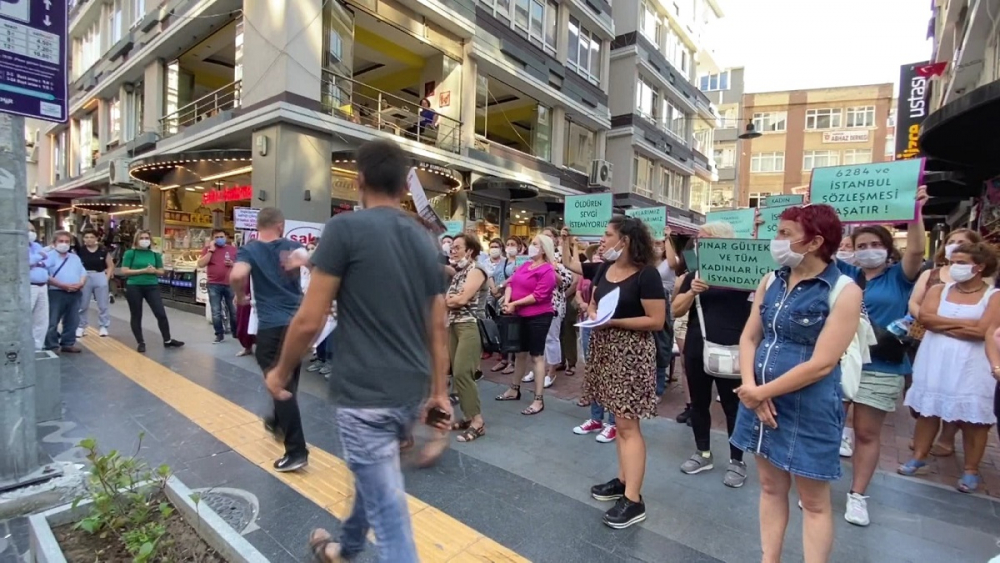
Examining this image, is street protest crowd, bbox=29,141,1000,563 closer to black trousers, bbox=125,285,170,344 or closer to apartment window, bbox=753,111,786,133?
black trousers, bbox=125,285,170,344

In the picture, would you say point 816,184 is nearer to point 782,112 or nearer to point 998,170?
point 998,170

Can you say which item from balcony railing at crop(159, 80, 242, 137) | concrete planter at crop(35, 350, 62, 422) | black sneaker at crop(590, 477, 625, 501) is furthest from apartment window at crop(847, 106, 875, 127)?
concrete planter at crop(35, 350, 62, 422)

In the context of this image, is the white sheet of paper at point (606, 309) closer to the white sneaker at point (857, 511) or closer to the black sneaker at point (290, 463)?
the white sneaker at point (857, 511)

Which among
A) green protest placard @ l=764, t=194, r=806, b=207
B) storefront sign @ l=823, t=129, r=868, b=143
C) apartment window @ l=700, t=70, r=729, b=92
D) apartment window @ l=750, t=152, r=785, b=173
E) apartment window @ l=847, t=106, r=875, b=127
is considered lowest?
green protest placard @ l=764, t=194, r=806, b=207

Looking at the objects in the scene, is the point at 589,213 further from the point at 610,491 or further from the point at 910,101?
the point at 910,101

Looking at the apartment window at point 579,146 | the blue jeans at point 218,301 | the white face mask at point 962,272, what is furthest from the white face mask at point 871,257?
the apartment window at point 579,146

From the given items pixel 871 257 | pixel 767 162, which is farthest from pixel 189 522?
pixel 767 162

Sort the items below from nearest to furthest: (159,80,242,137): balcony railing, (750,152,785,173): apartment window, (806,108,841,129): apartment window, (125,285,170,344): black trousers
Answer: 1. (125,285,170,344): black trousers
2. (159,80,242,137): balcony railing
3. (806,108,841,129): apartment window
4. (750,152,785,173): apartment window

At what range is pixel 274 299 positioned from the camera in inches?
153

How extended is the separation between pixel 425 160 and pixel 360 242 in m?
13.0

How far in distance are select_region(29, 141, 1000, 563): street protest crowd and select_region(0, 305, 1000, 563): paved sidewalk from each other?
0.61 feet

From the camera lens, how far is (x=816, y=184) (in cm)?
459

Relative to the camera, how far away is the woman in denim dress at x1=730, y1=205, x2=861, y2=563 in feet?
7.28

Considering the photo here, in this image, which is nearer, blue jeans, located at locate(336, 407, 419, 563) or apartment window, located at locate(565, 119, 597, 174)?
blue jeans, located at locate(336, 407, 419, 563)
